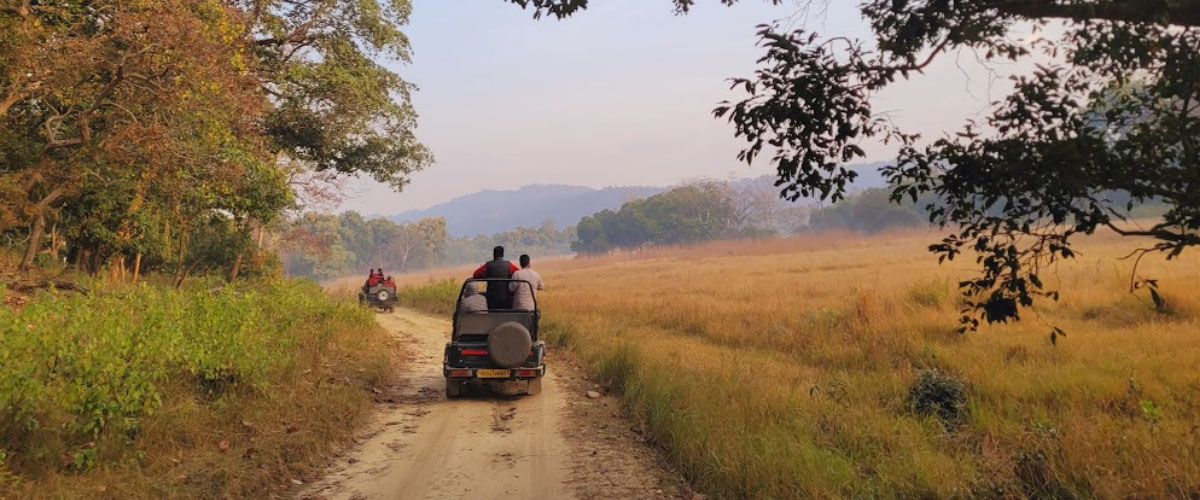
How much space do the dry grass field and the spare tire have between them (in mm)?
1552

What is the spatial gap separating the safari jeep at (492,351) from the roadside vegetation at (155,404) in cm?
123

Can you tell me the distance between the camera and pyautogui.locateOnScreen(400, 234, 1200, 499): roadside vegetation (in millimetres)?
5121

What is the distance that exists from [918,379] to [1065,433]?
8.33ft

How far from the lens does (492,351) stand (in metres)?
8.42

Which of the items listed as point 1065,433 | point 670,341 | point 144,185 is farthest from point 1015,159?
point 144,185

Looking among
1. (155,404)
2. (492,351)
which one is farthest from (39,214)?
(492,351)

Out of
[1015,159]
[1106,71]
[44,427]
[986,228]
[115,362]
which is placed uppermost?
[1106,71]

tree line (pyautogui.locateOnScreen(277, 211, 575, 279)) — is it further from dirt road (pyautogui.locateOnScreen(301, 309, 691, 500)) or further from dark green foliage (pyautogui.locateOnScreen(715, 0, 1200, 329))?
dark green foliage (pyautogui.locateOnScreen(715, 0, 1200, 329))

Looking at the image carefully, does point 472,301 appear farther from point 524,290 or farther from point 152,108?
point 152,108

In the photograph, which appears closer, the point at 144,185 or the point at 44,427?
the point at 44,427

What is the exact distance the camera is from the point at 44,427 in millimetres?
4801

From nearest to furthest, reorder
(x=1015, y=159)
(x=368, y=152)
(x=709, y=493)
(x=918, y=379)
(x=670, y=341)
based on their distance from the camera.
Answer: (x=1015, y=159) → (x=709, y=493) → (x=918, y=379) → (x=670, y=341) → (x=368, y=152)

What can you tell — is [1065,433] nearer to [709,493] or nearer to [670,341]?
[709,493]

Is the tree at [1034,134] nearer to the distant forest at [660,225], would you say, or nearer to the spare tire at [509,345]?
the spare tire at [509,345]
